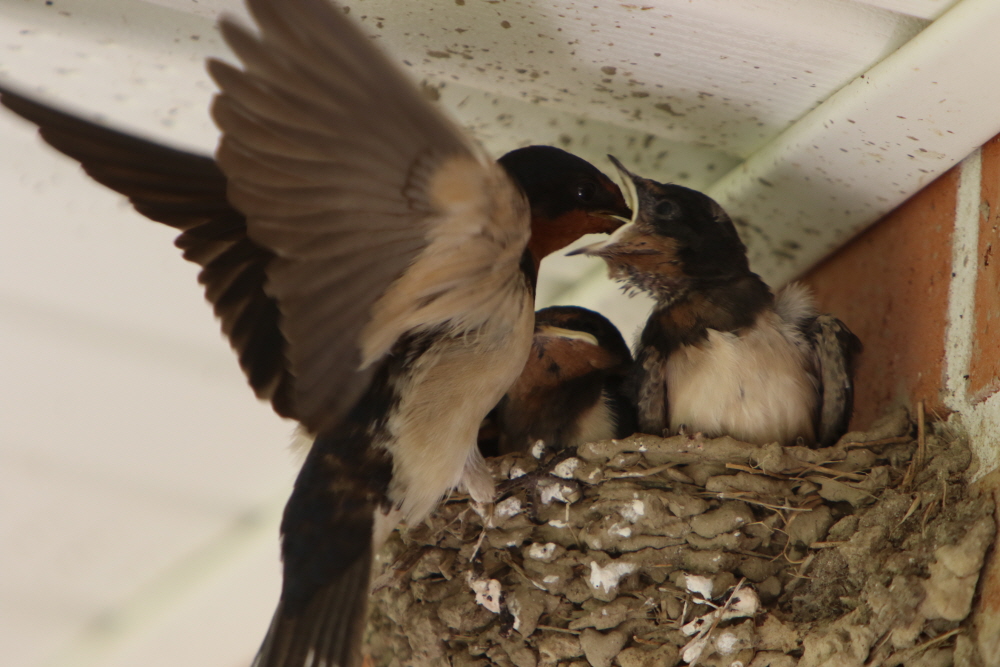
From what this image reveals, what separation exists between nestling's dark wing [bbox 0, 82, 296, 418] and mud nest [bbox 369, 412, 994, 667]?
527 millimetres

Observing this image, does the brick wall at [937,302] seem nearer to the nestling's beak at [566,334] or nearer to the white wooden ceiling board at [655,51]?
the white wooden ceiling board at [655,51]

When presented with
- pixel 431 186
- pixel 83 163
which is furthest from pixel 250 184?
pixel 83 163

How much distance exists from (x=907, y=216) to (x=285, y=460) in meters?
1.74

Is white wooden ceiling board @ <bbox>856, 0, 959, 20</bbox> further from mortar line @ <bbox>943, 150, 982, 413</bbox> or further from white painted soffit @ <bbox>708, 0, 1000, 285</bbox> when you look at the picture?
mortar line @ <bbox>943, 150, 982, 413</bbox>

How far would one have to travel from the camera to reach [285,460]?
298cm

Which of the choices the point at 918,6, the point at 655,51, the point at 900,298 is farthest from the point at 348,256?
the point at 900,298

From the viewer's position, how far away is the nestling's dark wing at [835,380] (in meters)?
2.09

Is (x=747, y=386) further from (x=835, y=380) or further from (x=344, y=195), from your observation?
(x=344, y=195)

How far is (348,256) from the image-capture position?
156 cm

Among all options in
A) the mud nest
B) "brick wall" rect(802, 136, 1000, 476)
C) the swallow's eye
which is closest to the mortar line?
"brick wall" rect(802, 136, 1000, 476)

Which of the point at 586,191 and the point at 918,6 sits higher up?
the point at 918,6

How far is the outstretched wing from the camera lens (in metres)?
1.36

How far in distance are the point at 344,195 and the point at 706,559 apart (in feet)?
3.07

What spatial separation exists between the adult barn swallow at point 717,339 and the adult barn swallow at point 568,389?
0.42ft
